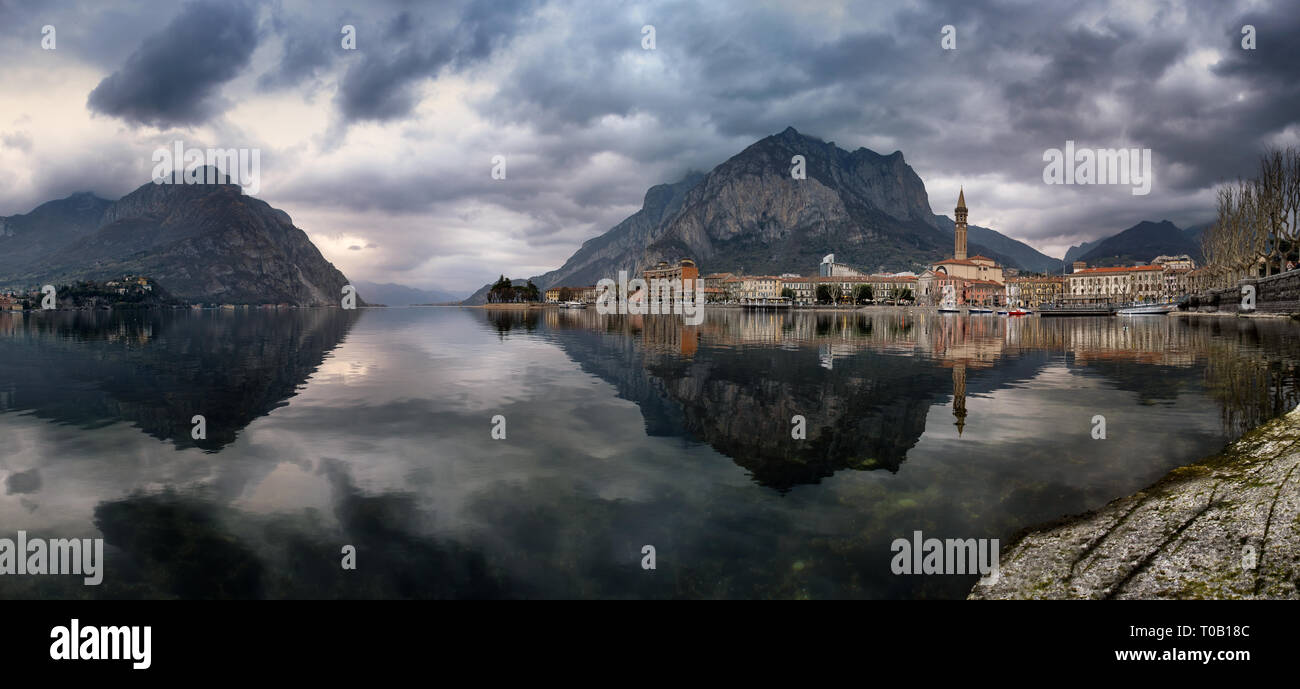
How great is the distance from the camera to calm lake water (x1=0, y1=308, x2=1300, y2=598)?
383 inches

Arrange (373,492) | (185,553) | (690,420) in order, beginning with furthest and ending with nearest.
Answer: (690,420), (373,492), (185,553)

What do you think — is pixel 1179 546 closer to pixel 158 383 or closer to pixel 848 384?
pixel 848 384

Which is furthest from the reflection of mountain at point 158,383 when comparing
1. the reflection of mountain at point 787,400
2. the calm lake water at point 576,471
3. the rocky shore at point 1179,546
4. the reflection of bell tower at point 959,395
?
the reflection of bell tower at point 959,395

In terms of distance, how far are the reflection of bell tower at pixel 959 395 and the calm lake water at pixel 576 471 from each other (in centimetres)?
18

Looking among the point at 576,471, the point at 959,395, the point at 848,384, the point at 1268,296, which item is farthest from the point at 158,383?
the point at 1268,296

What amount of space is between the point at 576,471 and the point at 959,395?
18814mm

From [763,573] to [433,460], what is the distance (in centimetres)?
1043

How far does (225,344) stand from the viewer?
182ft

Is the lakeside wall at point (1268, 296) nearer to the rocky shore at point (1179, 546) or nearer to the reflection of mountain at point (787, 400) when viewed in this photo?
the reflection of mountain at point (787, 400)
